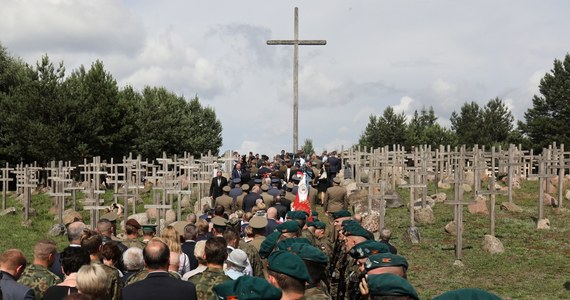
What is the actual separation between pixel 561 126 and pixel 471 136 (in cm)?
2350

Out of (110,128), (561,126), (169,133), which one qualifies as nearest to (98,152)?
(110,128)

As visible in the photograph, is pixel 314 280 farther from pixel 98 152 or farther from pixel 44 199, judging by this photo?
pixel 98 152

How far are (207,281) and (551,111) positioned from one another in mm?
71953

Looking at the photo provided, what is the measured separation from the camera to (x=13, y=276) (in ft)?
21.4

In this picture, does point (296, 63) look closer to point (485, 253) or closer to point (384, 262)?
point (485, 253)

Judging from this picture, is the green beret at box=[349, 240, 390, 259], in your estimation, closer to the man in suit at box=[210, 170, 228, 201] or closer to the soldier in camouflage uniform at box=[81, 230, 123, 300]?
the soldier in camouflage uniform at box=[81, 230, 123, 300]

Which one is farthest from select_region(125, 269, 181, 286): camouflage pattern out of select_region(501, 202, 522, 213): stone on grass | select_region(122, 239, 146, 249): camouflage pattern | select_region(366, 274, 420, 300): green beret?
select_region(501, 202, 522, 213): stone on grass

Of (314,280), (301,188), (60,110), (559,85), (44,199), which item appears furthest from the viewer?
(559,85)

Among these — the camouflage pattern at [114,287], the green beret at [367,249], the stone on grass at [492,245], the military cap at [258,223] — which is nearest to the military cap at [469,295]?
the green beret at [367,249]

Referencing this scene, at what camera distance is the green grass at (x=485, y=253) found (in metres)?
15.7

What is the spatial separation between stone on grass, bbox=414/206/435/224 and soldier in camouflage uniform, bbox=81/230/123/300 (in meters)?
→ 17.0

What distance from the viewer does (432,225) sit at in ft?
77.8

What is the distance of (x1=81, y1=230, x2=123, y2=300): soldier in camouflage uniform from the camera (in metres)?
6.55

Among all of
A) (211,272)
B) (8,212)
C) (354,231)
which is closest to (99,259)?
(211,272)
